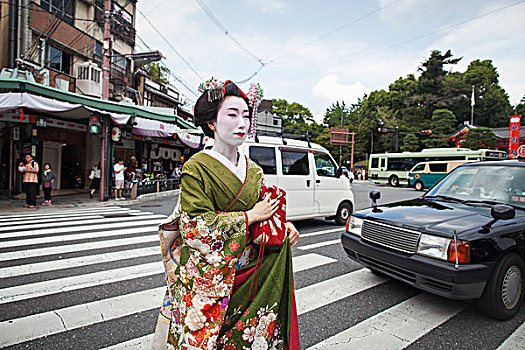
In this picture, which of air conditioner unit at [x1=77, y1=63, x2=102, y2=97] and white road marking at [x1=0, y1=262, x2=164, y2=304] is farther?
air conditioner unit at [x1=77, y1=63, x2=102, y2=97]

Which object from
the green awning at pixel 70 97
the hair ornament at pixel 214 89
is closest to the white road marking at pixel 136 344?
the hair ornament at pixel 214 89

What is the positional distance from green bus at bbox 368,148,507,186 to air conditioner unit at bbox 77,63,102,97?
24356 millimetres

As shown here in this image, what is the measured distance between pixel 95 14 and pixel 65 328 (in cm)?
2025

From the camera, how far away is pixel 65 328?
278 centimetres

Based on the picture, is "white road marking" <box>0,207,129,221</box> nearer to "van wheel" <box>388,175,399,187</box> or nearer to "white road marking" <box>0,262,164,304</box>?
"white road marking" <box>0,262,164,304</box>

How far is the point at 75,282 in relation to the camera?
3.90 meters

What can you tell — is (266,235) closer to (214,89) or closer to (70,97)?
(214,89)

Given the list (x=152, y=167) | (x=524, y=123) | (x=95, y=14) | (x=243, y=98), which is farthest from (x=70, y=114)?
(x=524, y=123)

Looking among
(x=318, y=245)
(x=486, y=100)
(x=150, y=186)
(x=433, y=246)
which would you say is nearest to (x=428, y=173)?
(x=150, y=186)

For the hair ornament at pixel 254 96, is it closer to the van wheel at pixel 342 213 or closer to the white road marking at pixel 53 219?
the van wheel at pixel 342 213

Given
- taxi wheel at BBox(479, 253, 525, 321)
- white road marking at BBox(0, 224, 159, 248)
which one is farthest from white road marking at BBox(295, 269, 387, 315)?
white road marking at BBox(0, 224, 159, 248)

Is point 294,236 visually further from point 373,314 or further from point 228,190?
point 373,314

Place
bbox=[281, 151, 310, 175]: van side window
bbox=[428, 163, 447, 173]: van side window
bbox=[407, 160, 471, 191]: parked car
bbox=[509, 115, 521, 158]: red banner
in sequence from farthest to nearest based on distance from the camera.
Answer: bbox=[428, 163, 447, 173]: van side window < bbox=[407, 160, 471, 191]: parked car < bbox=[509, 115, 521, 158]: red banner < bbox=[281, 151, 310, 175]: van side window

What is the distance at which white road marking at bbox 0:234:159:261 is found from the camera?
15.9 feet
